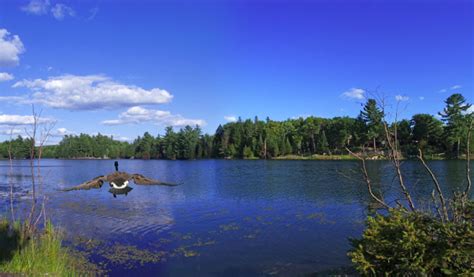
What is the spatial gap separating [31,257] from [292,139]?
12785 cm

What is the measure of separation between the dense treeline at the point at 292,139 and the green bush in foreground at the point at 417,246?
7290 centimetres

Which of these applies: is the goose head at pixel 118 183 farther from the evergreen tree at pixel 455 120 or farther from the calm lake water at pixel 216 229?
the evergreen tree at pixel 455 120

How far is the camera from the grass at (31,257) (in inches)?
361

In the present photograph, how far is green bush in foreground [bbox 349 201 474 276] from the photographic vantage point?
6535 millimetres

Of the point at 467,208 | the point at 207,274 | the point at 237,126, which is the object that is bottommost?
the point at 207,274

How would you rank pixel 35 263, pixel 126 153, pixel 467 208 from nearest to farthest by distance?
pixel 467 208
pixel 35 263
pixel 126 153

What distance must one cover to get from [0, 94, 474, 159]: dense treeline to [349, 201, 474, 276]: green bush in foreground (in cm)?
7290

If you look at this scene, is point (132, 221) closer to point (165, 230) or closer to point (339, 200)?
point (165, 230)

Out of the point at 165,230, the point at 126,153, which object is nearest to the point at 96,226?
the point at 165,230

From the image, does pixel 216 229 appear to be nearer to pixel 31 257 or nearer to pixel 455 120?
pixel 31 257

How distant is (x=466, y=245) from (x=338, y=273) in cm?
471

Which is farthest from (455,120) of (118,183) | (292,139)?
(118,183)

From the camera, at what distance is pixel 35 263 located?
959 cm

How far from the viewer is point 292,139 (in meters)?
135
